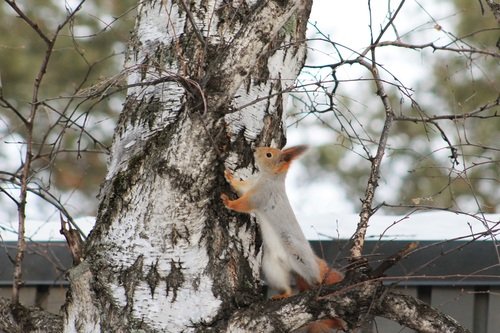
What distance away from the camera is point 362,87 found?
939 centimetres

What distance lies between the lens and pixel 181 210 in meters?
2.17

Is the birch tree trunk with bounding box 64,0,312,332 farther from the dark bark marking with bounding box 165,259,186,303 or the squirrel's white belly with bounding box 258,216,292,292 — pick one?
the squirrel's white belly with bounding box 258,216,292,292

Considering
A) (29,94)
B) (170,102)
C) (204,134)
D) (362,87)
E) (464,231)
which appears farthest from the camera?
(362,87)

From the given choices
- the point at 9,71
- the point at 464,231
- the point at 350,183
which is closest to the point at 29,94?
the point at 9,71

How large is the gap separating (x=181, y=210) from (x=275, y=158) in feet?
1.92

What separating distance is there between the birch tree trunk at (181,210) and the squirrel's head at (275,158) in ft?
0.31

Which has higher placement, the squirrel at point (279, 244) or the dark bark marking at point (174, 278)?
the squirrel at point (279, 244)

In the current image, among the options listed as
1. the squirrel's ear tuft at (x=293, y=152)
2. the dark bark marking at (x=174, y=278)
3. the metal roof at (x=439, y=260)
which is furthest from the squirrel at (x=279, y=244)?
the dark bark marking at (x=174, y=278)

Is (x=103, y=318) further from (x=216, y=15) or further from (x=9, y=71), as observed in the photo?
(x=9, y=71)

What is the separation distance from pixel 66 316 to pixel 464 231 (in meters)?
1.77

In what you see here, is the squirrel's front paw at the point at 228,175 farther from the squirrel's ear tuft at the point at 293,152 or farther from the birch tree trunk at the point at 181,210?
the squirrel's ear tuft at the point at 293,152

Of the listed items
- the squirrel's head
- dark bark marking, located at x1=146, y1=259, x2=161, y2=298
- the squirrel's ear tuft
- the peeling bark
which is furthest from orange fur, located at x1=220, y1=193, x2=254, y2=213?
the squirrel's ear tuft

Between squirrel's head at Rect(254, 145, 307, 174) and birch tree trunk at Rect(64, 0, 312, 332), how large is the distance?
3.7 inches

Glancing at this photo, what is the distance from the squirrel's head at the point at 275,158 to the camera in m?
2.47
